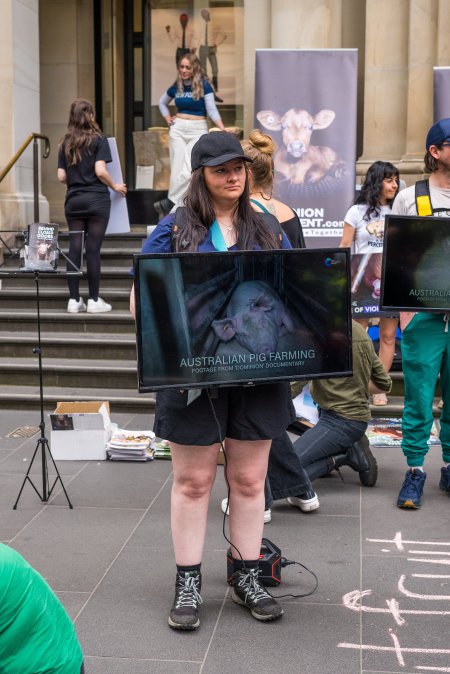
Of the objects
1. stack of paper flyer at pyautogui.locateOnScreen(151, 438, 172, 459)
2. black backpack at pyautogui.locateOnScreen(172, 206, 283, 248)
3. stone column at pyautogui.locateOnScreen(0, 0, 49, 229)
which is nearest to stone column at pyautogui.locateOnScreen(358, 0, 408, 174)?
stone column at pyautogui.locateOnScreen(0, 0, 49, 229)

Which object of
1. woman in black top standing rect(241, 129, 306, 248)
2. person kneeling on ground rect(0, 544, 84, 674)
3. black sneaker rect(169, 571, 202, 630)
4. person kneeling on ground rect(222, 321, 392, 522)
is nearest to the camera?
person kneeling on ground rect(0, 544, 84, 674)

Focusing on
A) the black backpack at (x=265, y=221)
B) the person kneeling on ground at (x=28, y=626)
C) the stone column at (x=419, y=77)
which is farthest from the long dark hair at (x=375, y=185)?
Result: the person kneeling on ground at (x=28, y=626)

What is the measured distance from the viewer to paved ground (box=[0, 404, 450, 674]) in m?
4.05

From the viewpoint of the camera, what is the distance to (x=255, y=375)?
406cm

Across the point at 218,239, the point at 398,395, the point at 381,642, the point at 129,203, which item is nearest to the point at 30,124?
the point at 129,203

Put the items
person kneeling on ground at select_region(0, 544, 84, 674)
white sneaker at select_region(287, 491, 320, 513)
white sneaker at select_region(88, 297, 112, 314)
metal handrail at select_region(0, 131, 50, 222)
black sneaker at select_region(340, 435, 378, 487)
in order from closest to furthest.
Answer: person kneeling on ground at select_region(0, 544, 84, 674), white sneaker at select_region(287, 491, 320, 513), black sneaker at select_region(340, 435, 378, 487), white sneaker at select_region(88, 297, 112, 314), metal handrail at select_region(0, 131, 50, 222)

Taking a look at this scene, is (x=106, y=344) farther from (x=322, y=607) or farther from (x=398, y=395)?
(x=322, y=607)

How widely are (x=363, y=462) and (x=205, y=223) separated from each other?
2431mm

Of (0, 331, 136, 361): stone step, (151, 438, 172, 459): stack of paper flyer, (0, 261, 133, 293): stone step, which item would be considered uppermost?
(0, 261, 133, 293): stone step

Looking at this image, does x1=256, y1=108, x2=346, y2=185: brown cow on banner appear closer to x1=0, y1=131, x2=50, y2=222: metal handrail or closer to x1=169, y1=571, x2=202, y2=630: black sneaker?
x1=0, y1=131, x2=50, y2=222: metal handrail

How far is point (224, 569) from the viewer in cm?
492

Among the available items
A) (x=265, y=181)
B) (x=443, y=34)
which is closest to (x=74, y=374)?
(x=265, y=181)

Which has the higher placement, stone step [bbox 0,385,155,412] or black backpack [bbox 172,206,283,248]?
black backpack [bbox 172,206,283,248]

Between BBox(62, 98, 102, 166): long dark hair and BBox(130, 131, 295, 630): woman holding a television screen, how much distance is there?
5.24 m
